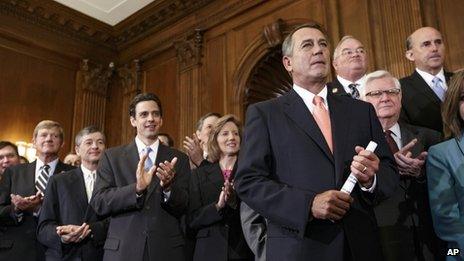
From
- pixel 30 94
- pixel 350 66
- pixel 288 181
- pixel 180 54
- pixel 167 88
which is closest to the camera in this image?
pixel 288 181

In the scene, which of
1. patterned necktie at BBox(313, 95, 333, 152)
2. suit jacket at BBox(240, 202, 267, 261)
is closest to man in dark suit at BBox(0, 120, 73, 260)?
suit jacket at BBox(240, 202, 267, 261)

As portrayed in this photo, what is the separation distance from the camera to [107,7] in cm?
698

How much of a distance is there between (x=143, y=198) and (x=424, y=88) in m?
1.71

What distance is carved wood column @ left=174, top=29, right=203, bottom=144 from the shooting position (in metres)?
6.18

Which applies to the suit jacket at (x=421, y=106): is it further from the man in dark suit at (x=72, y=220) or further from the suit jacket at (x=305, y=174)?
the man in dark suit at (x=72, y=220)

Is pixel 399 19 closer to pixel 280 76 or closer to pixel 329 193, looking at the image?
pixel 280 76

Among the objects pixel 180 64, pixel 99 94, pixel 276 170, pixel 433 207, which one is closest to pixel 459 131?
pixel 433 207

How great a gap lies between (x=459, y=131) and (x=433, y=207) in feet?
1.25

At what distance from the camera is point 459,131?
1.98 m

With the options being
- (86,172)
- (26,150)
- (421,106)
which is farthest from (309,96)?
(26,150)

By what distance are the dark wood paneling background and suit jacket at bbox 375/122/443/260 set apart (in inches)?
96.4

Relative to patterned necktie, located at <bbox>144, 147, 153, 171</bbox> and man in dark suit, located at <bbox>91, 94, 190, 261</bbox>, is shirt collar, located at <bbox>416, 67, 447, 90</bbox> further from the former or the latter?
patterned necktie, located at <bbox>144, 147, 153, 171</bbox>

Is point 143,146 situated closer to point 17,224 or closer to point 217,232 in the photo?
point 217,232


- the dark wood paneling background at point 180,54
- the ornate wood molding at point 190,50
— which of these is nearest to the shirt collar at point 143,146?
the dark wood paneling background at point 180,54
